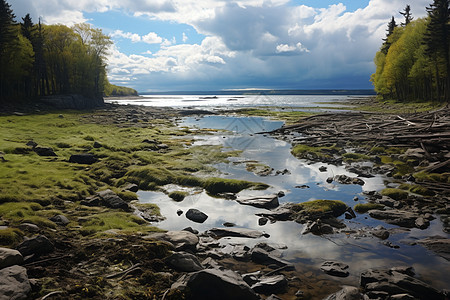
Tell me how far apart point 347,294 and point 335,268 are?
57.8 inches

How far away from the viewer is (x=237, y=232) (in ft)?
40.5

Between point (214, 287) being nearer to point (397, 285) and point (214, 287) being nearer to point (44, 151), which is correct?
point (397, 285)

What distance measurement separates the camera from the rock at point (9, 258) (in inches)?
294

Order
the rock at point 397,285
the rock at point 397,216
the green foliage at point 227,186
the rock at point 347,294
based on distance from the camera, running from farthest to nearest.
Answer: the green foliage at point 227,186 < the rock at point 397,216 < the rock at point 397,285 < the rock at point 347,294

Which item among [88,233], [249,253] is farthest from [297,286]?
[88,233]

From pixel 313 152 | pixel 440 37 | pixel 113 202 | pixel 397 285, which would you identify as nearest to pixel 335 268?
pixel 397 285

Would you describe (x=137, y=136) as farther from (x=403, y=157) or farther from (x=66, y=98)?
(x=66, y=98)

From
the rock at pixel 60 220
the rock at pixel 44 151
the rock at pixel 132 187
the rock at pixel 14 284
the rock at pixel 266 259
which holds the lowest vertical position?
the rock at pixel 266 259

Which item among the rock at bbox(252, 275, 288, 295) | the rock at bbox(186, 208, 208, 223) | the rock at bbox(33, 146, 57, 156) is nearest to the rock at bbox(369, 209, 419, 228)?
the rock at bbox(252, 275, 288, 295)

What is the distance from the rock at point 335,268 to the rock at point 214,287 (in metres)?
2.91

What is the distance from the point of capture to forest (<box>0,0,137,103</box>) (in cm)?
6250

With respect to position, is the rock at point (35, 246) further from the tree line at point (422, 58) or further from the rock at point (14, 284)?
the tree line at point (422, 58)

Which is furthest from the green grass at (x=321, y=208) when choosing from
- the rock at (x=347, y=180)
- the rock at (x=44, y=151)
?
the rock at (x=44, y=151)

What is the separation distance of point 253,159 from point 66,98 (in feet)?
222
